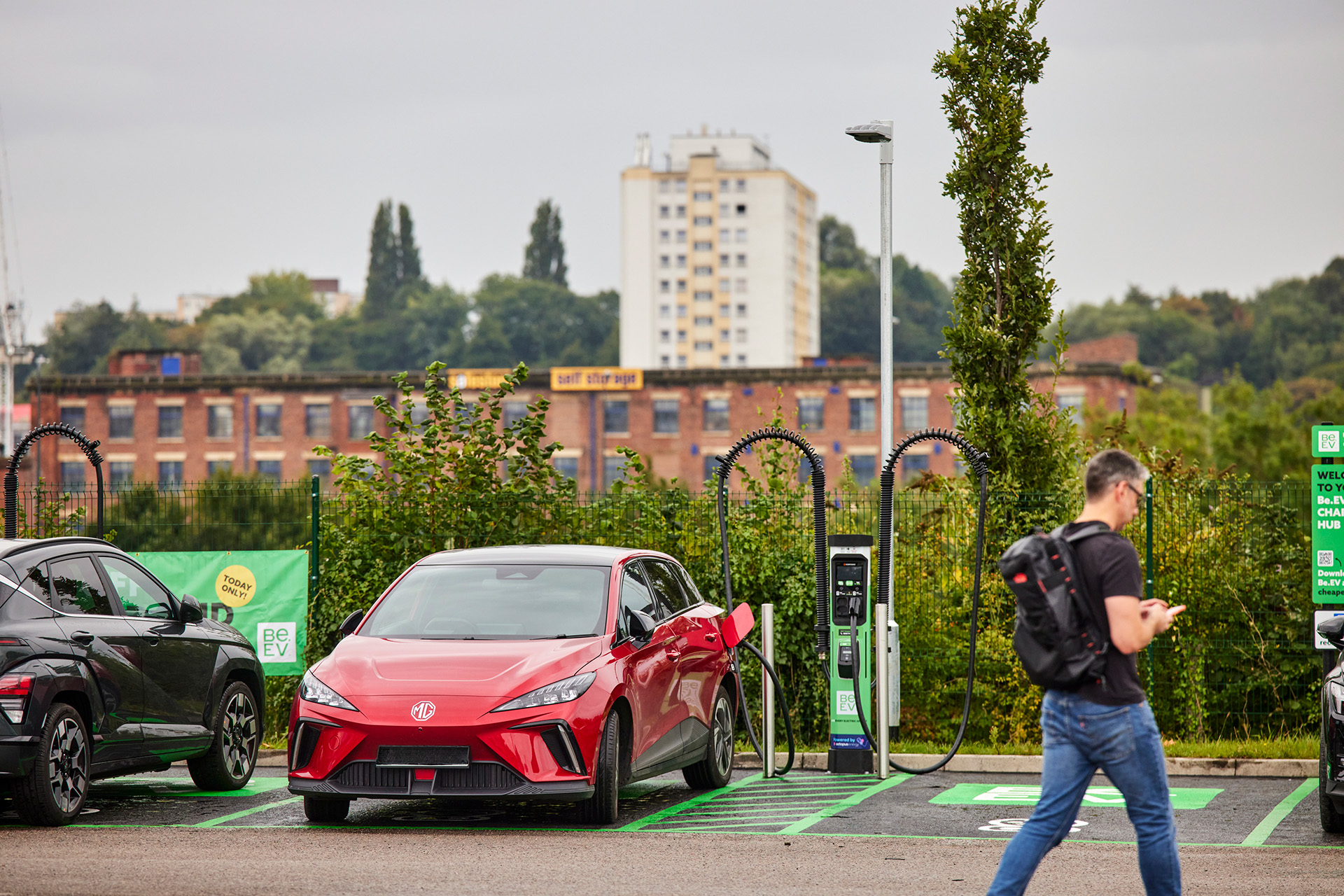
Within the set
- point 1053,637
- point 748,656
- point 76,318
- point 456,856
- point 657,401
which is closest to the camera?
point 1053,637

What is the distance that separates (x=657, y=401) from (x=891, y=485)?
77.2m

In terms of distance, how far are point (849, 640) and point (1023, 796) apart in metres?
1.75

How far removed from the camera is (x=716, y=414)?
8888 centimetres

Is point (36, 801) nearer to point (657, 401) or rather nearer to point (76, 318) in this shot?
point (657, 401)

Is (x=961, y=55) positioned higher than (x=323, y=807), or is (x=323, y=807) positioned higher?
(x=961, y=55)

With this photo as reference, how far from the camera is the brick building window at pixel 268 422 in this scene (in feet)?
303

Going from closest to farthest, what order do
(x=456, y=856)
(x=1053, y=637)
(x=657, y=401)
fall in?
(x=1053, y=637) → (x=456, y=856) → (x=657, y=401)

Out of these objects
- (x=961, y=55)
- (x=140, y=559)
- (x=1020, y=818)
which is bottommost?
(x=1020, y=818)

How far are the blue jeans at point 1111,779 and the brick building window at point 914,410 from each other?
81.0 meters

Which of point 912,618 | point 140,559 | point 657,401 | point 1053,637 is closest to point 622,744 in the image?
point 1053,637

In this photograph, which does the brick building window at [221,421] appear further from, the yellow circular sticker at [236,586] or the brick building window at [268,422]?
the yellow circular sticker at [236,586]

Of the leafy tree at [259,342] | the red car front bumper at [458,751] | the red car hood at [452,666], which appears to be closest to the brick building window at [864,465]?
the red car hood at [452,666]

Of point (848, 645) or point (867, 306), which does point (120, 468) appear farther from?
point (867, 306)

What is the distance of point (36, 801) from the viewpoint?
9172mm
